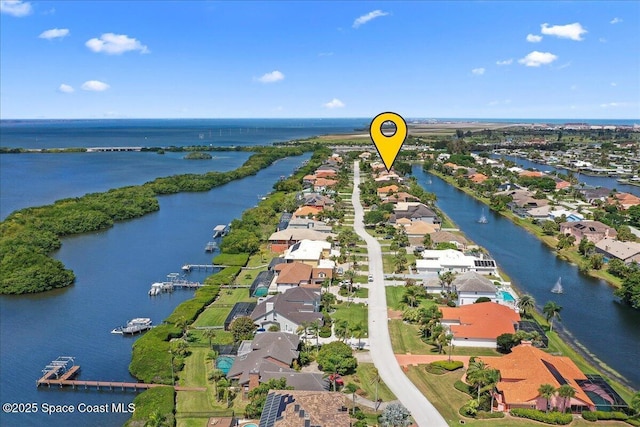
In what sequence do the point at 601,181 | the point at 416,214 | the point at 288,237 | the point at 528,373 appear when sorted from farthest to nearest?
the point at 601,181 < the point at 416,214 < the point at 288,237 < the point at 528,373

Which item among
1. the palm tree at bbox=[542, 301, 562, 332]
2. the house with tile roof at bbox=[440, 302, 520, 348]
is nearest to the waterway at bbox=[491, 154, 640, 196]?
the palm tree at bbox=[542, 301, 562, 332]

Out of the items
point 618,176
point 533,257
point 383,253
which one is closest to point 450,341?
point 383,253

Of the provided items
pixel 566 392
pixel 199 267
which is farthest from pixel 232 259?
pixel 566 392

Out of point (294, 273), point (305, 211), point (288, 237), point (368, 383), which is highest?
point (305, 211)

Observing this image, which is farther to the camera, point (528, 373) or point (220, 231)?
point (220, 231)

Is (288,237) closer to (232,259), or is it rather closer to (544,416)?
(232,259)

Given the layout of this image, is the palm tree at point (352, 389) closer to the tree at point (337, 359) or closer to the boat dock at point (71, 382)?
the tree at point (337, 359)

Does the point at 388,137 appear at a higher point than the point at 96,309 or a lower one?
higher

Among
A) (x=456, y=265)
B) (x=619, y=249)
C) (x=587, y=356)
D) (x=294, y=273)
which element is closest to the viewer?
(x=587, y=356)

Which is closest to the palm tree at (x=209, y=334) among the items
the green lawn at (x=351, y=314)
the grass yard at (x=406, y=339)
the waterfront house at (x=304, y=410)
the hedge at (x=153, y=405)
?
the hedge at (x=153, y=405)
